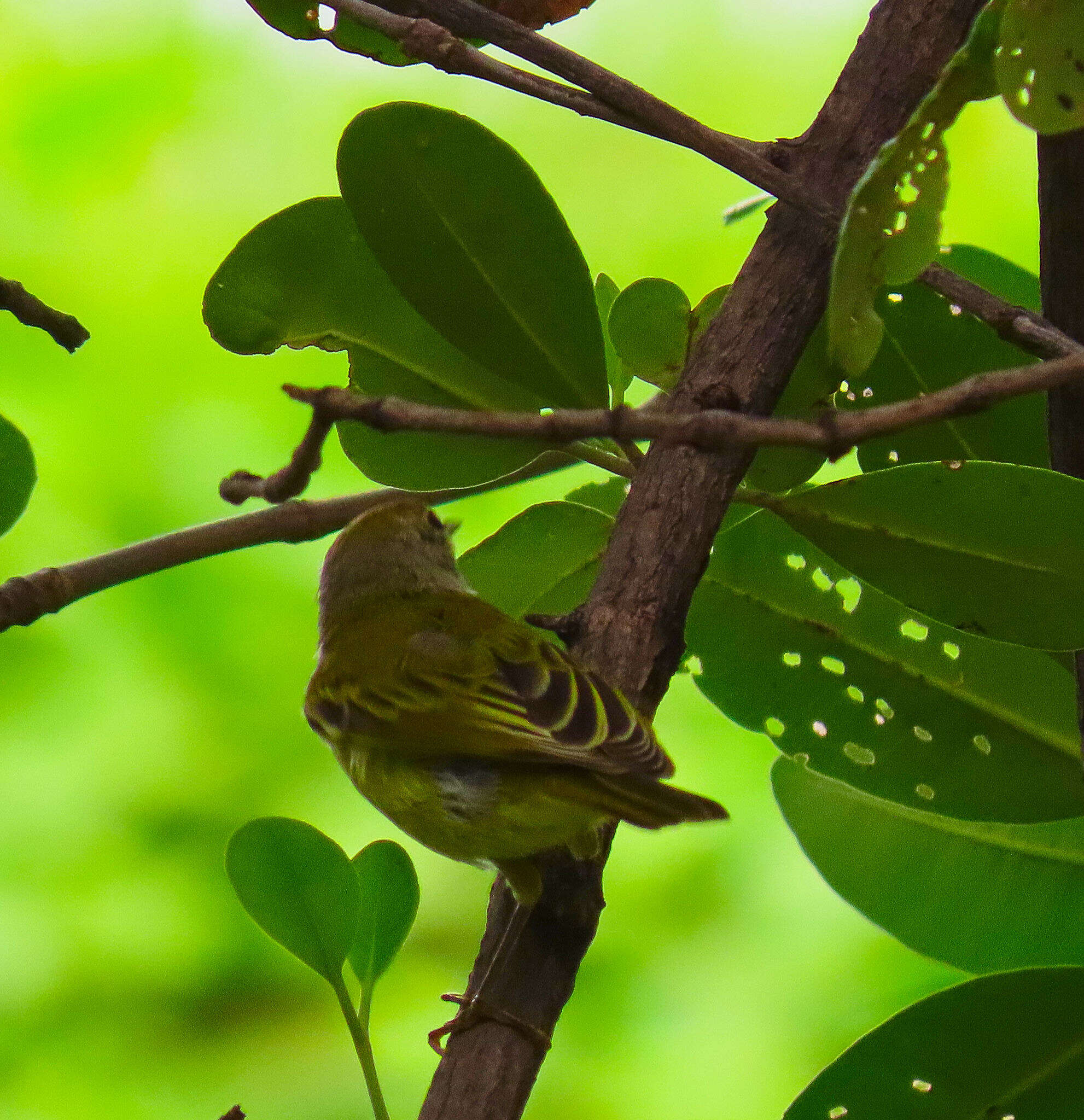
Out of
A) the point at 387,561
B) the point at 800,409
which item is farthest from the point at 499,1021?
the point at 387,561

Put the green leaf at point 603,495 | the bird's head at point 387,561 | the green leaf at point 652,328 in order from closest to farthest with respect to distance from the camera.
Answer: the green leaf at point 652,328 → the green leaf at point 603,495 → the bird's head at point 387,561

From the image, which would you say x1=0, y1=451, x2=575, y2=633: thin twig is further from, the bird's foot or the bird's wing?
the bird's foot

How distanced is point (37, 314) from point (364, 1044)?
50cm

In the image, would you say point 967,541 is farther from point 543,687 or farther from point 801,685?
point 543,687

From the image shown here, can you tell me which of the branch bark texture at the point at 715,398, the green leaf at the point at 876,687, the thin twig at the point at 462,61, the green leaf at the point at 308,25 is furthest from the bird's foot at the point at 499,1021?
the green leaf at the point at 308,25

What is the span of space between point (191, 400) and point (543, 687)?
1772 millimetres

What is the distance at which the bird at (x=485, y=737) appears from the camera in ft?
3.03

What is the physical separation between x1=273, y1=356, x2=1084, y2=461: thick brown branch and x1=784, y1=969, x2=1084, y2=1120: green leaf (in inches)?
16.2

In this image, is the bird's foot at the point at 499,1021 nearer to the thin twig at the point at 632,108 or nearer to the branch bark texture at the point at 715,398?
the branch bark texture at the point at 715,398

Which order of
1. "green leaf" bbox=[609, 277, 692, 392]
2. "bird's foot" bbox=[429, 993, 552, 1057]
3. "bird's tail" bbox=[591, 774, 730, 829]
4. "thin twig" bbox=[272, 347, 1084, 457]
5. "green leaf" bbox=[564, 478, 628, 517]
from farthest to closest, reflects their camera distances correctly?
"green leaf" bbox=[564, 478, 628, 517], "green leaf" bbox=[609, 277, 692, 392], "bird's tail" bbox=[591, 774, 730, 829], "bird's foot" bbox=[429, 993, 552, 1057], "thin twig" bbox=[272, 347, 1084, 457]

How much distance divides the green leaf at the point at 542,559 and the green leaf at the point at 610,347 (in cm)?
9

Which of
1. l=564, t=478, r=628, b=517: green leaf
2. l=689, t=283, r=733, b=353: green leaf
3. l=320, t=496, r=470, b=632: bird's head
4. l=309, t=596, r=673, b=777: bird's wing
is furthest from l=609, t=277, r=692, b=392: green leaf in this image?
l=320, t=496, r=470, b=632: bird's head

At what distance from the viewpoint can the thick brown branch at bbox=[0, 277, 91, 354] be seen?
834mm

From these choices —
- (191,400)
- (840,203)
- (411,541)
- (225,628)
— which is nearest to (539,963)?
(840,203)
